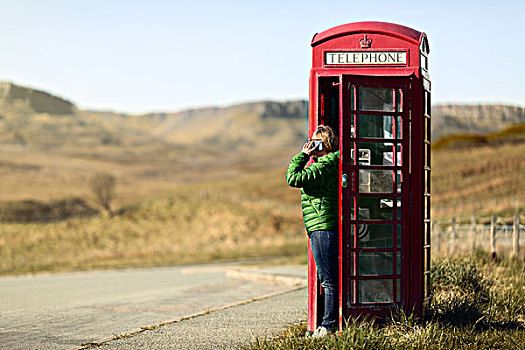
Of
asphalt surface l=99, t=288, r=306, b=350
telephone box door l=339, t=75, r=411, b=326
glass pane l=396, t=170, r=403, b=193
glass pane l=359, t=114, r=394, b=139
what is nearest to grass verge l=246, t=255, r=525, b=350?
telephone box door l=339, t=75, r=411, b=326

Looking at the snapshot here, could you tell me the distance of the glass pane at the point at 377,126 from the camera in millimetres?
7301

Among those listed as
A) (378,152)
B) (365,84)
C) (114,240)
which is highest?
(365,84)

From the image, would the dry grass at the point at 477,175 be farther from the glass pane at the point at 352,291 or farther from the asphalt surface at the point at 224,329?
the glass pane at the point at 352,291

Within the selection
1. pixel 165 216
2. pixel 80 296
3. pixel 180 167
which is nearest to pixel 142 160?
pixel 180 167

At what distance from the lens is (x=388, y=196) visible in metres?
7.19

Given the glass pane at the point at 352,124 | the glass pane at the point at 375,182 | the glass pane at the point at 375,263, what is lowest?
the glass pane at the point at 375,263

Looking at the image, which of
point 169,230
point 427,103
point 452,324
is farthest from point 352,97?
point 169,230

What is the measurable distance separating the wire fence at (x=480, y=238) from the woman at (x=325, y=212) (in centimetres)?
833

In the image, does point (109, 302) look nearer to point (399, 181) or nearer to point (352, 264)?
point (352, 264)

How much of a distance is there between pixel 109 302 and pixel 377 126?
761 centimetres

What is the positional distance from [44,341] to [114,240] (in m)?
42.5

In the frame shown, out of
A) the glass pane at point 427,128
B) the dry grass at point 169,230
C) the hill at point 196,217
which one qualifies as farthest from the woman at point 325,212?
the dry grass at point 169,230

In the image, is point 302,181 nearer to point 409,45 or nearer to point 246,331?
point 409,45

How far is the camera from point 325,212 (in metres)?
6.96
